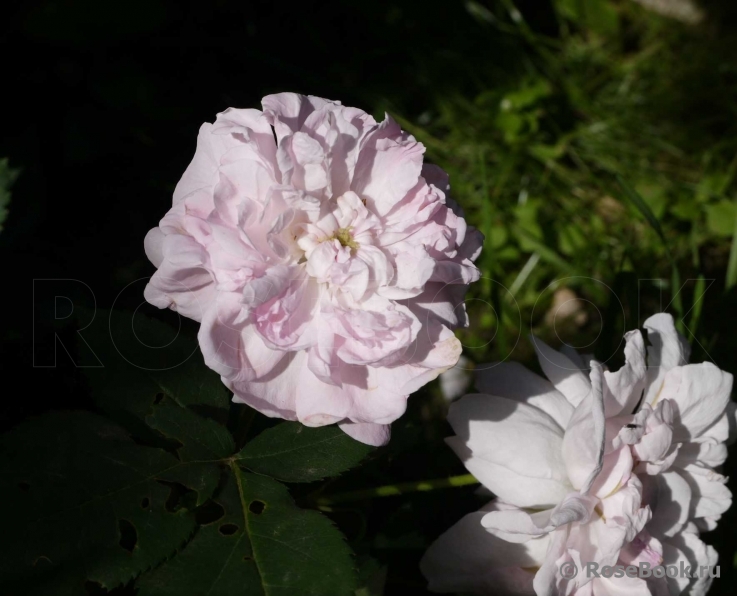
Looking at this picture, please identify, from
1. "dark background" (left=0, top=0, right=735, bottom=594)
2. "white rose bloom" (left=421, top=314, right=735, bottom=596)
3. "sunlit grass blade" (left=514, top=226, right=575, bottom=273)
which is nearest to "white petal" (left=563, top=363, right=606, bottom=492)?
"white rose bloom" (left=421, top=314, right=735, bottom=596)

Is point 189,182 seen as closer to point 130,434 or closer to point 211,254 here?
point 211,254

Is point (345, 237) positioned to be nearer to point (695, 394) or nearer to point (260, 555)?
point (260, 555)

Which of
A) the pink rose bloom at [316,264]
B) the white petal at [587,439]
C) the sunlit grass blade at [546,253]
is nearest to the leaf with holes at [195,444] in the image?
the pink rose bloom at [316,264]

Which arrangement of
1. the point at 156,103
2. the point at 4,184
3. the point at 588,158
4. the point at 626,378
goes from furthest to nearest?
the point at 588,158 < the point at 156,103 < the point at 4,184 < the point at 626,378

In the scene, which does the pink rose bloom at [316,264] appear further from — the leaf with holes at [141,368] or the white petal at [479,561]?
the white petal at [479,561]

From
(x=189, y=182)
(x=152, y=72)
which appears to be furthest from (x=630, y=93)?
(x=189, y=182)

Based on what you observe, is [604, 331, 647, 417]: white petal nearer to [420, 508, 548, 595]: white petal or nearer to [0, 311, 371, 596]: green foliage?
[420, 508, 548, 595]: white petal

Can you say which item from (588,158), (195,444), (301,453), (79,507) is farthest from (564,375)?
(588,158)
